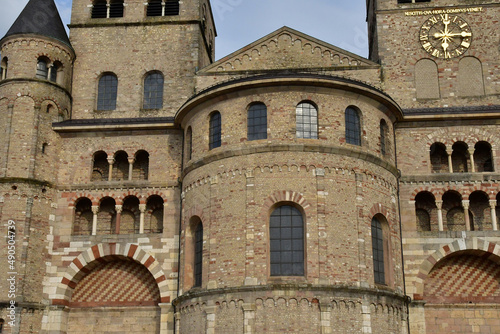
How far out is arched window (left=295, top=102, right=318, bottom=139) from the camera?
2667 cm

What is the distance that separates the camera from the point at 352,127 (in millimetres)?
27500

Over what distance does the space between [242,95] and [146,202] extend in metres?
7.12

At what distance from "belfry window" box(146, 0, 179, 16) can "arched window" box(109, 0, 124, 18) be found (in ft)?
5.04

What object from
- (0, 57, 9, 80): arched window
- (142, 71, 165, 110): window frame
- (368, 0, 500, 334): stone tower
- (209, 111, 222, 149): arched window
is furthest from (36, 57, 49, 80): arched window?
(368, 0, 500, 334): stone tower

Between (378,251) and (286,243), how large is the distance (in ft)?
13.4

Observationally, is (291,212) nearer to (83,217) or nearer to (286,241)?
(286,241)

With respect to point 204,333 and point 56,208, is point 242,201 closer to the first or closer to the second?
→ point 204,333

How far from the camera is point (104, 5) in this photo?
37125mm

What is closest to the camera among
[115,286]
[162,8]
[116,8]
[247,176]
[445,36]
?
[247,176]

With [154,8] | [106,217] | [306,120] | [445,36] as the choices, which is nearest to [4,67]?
[154,8]

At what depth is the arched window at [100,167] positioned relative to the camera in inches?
1257

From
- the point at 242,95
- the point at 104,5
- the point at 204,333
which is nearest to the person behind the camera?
the point at 204,333

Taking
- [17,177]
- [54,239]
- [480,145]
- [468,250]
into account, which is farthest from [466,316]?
[17,177]

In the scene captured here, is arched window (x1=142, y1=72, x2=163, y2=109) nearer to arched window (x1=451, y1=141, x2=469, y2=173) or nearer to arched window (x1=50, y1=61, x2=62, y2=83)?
arched window (x1=50, y1=61, x2=62, y2=83)
